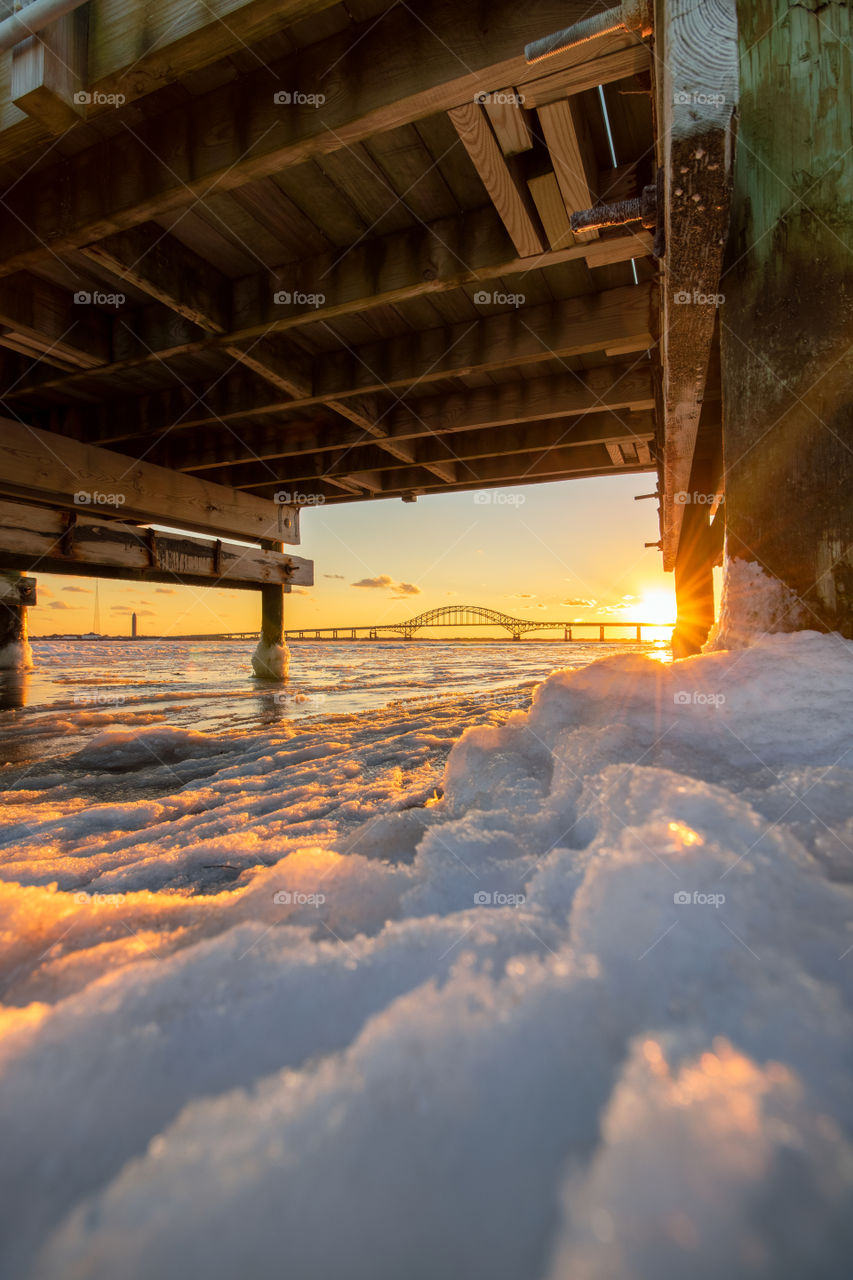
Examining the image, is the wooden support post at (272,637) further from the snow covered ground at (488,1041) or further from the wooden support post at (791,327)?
the wooden support post at (791,327)

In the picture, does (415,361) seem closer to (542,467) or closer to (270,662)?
(542,467)

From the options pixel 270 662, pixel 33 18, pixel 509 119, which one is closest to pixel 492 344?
pixel 509 119

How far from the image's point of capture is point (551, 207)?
3113mm

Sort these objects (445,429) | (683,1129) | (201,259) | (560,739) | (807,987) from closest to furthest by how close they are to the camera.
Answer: (683,1129) < (807,987) < (560,739) < (201,259) < (445,429)

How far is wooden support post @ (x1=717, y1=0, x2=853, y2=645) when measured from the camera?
181 cm

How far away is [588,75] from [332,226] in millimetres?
2063

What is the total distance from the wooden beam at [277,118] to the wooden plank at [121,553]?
11.6 feet

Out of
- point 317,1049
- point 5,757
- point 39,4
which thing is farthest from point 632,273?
point 5,757

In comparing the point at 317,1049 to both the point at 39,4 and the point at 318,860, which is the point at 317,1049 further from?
the point at 39,4

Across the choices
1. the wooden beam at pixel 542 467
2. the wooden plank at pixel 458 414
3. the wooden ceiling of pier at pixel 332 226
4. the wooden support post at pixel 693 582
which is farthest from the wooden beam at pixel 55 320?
the wooden support post at pixel 693 582

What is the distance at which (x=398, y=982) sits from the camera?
0.97 metres

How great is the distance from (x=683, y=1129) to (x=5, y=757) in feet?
16.4

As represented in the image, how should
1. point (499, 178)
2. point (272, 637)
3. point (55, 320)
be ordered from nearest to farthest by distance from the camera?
point (499, 178)
point (55, 320)
point (272, 637)

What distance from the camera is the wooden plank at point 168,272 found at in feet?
11.5
